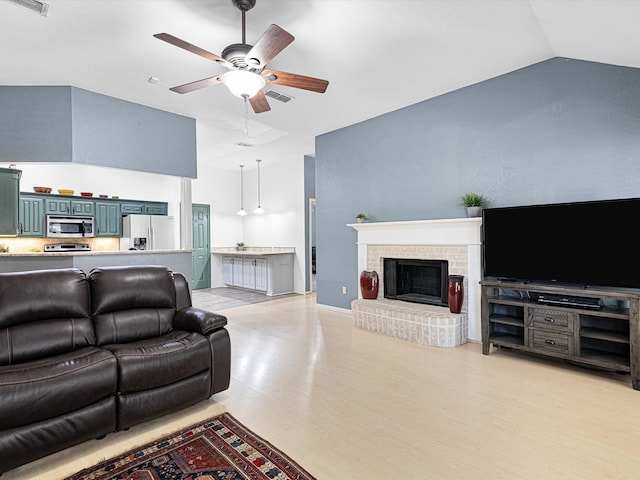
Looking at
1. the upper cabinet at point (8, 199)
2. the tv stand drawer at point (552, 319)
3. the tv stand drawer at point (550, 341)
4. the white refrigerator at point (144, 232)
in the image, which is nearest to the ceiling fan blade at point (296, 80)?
the tv stand drawer at point (552, 319)

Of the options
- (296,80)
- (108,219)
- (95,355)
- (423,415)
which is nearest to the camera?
(95,355)

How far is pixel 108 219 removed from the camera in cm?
712

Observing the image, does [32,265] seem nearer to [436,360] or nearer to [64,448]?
[64,448]

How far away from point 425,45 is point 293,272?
18.4 feet

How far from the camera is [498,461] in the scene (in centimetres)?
197

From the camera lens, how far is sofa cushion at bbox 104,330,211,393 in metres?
2.21

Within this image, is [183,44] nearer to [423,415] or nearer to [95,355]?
[95,355]

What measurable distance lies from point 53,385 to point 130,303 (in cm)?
94

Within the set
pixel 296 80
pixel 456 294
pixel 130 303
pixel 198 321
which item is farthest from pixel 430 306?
pixel 130 303

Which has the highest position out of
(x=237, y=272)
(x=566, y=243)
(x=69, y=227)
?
(x=69, y=227)

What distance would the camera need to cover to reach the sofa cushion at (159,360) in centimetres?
221

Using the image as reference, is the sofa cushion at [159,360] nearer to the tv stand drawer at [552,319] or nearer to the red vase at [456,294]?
the red vase at [456,294]

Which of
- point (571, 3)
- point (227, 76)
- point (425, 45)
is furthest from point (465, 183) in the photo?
point (227, 76)

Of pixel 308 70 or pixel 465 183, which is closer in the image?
pixel 308 70
